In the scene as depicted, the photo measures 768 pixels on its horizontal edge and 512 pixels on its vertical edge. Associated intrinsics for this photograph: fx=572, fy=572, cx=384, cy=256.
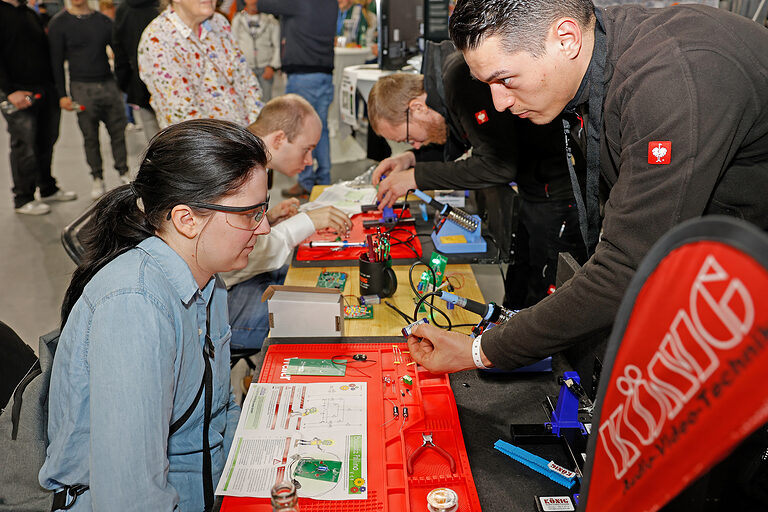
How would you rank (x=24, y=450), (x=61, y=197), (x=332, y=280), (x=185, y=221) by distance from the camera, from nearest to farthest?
(x=24, y=450) < (x=185, y=221) < (x=332, y=280) < (x=61, y=197)

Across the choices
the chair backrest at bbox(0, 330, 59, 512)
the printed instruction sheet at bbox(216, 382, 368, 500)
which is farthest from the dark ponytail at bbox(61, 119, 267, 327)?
the printed instruction sheet at bbox(216, 382, 368, 500)

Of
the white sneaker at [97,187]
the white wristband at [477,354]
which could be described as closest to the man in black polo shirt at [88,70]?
the white sneaker at [97,187]

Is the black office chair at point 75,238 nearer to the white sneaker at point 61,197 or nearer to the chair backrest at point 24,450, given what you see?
the chair backrest at point 24,450

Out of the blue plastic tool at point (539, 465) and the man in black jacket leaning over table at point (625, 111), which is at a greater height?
the man in black jacket leaning over table at point (625, 111)

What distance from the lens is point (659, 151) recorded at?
101cm

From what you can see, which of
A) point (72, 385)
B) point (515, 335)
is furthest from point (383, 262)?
point (72, 385)

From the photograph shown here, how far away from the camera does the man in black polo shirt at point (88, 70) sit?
4457 mm

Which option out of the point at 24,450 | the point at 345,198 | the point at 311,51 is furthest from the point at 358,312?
the point at 311,51

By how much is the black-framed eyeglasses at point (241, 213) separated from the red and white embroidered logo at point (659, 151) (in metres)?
0.79

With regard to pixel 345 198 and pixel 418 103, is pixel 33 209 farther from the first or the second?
pixel 418 103

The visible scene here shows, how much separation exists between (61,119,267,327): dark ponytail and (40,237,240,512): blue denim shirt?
0.18ft

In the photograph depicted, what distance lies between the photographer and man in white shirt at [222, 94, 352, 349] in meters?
2.01

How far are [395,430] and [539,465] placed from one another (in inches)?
12.0

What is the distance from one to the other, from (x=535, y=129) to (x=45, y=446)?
1805mm
